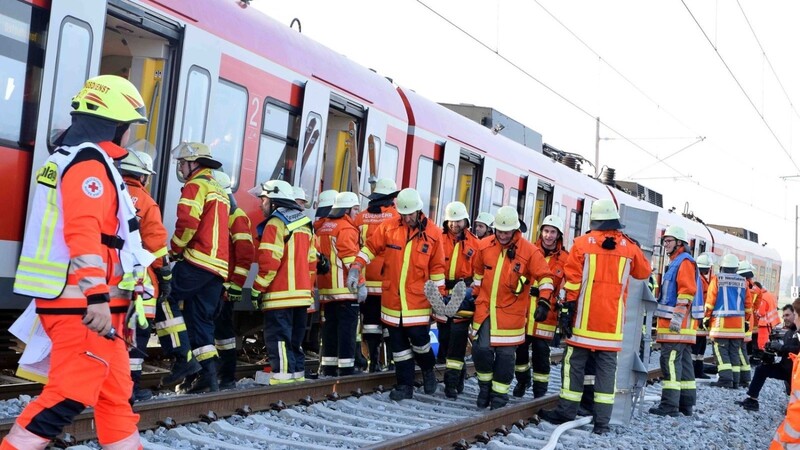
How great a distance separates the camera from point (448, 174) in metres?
13.1

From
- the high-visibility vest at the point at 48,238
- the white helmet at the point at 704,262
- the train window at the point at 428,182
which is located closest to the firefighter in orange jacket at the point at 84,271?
the high-visibility vest at the point at 48,238

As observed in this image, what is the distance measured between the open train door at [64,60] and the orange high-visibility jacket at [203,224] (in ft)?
3.50

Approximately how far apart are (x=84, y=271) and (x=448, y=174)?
9.56 m

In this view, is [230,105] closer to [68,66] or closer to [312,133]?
[312,133]

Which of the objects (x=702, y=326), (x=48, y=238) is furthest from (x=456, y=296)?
(x=702, y=326)

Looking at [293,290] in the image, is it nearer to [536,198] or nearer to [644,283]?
[644,283]

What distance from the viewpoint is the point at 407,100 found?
12352 millimetres

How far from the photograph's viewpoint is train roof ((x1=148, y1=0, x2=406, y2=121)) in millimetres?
8133

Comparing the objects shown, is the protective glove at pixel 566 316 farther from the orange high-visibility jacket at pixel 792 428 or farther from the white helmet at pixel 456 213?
the orange high-visibility jacket at pixel 792 428

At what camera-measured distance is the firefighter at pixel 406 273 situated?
8.74 metres

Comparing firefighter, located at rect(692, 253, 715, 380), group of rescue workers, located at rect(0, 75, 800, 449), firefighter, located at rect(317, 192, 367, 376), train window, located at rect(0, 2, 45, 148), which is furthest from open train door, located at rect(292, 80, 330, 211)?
firefighter, located at rect(692, 253, 715, 380)

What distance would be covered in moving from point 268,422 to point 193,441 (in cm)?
91

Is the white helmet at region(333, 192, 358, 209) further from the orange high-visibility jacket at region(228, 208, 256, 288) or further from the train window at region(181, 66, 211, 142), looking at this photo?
the train window at region(181, 66, 211, 142)

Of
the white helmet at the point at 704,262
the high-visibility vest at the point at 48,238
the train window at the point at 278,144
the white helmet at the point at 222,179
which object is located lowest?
the high-visibility vest at the point at 48,238
